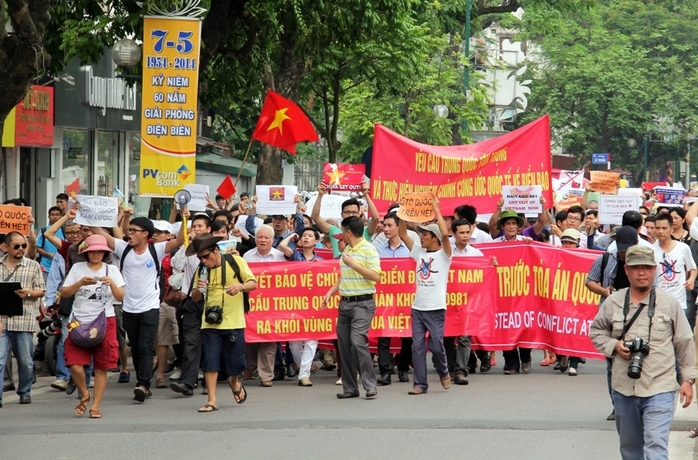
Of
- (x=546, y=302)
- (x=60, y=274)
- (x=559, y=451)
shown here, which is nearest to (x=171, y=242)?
(x=60, y=274)

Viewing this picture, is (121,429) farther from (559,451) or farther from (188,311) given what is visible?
(559,451)

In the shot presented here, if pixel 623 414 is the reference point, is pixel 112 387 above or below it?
below

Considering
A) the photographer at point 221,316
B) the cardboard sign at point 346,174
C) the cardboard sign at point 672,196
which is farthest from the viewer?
the cardboard sign at point 672,196

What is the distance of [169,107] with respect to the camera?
49.6 ft

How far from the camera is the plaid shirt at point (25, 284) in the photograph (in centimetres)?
1131

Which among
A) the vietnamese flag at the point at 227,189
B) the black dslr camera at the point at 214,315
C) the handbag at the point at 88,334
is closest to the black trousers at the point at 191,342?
the black dslr camera at the point at 214,315

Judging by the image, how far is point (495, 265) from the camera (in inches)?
521

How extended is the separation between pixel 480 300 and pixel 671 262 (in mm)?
2590

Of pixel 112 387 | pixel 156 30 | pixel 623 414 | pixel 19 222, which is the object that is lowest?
pixel 112 387

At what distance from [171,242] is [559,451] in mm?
5389

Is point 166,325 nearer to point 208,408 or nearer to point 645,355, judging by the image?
point 208,408

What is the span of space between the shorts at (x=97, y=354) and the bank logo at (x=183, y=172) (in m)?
4.64

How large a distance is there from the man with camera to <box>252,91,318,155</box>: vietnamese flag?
1100 centimetres

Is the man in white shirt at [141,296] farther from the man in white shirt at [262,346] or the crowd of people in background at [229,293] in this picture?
the man in white shirt at [262,346]
